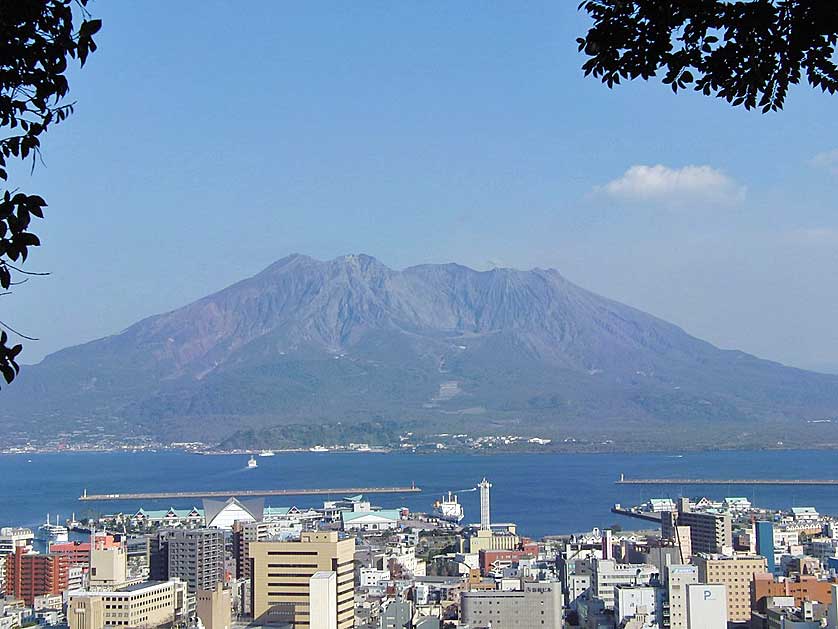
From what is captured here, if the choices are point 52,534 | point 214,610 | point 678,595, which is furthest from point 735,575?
point 52,534

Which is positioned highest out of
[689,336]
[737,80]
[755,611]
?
[689,336]

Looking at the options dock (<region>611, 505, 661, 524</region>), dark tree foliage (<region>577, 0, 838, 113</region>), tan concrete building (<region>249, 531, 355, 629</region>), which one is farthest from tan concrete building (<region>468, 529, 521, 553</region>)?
dark tree foliage (<region>577, 0, 838, 113</region>)

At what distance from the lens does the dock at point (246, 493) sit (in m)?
35.7

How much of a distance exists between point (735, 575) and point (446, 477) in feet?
98.0

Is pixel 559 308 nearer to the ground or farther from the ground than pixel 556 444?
farther from the ground

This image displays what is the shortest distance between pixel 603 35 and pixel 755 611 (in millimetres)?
11309

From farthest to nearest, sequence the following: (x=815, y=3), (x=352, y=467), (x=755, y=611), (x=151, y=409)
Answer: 1. (x=151, y=409)
2. (x=352, y=467)
3. (x=755, y=611)
4. (x=815, y=3)

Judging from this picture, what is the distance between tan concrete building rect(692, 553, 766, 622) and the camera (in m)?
13.0

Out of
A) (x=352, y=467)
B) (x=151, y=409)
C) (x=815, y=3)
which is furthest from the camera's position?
(x=151, y=409)

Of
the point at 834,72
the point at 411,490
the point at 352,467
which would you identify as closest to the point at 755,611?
the point at 834,72

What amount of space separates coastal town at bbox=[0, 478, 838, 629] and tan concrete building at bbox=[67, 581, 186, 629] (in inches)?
0.5

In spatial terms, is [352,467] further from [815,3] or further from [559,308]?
[815,3]

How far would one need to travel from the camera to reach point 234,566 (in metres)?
16.5

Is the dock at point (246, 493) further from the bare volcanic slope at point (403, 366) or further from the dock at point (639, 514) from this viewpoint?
the bare volcanic slope at point (403, 366)
